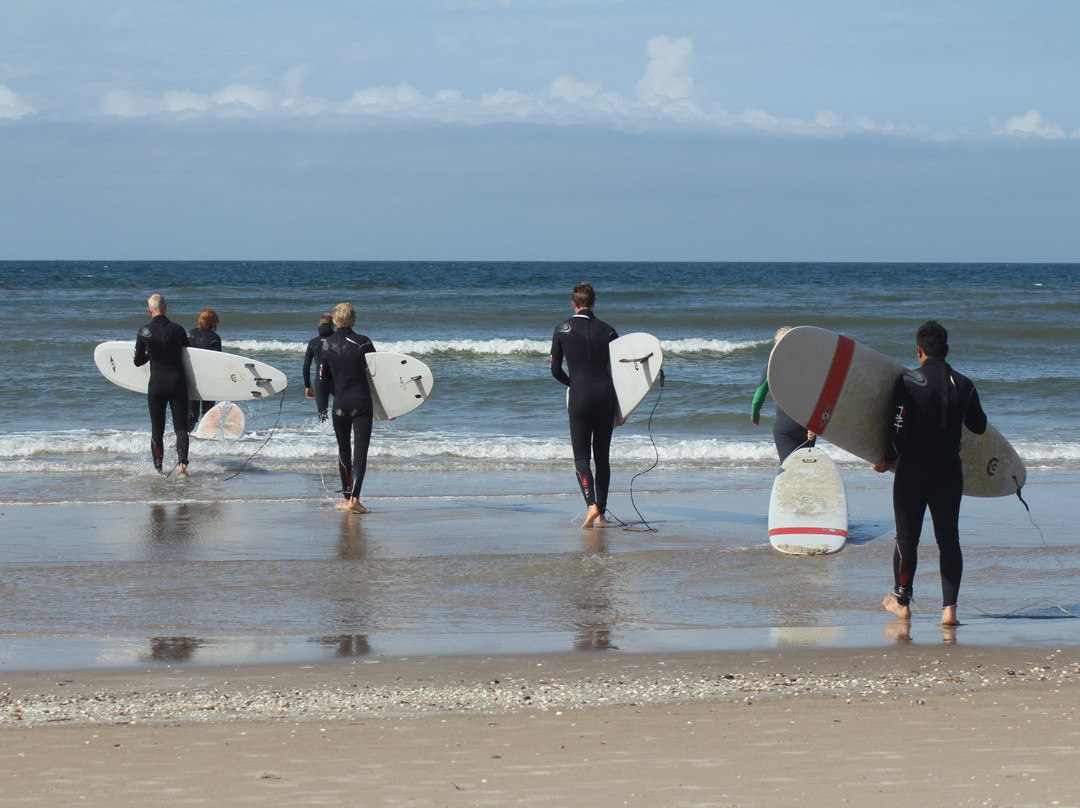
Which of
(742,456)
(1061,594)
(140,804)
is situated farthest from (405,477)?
(140,804)

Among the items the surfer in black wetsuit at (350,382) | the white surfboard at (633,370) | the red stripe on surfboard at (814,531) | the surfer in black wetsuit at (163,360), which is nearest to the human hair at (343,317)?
the surfer in black wetsuit at (350,382)

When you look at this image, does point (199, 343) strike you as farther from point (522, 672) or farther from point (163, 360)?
point (522, 672)

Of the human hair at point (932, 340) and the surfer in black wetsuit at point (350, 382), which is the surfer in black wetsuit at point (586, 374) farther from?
the human hair at point (932, 340)

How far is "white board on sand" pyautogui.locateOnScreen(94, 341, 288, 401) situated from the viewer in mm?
10805

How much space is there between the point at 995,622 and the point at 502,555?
9.37ft

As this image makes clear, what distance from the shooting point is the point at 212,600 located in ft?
19.9

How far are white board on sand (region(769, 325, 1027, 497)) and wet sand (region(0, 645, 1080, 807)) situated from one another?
3.56 feet

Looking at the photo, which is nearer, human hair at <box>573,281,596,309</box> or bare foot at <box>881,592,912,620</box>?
bare foot at <box>881,592,912,620</box>

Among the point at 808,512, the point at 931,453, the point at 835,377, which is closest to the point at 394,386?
the point at 808,512

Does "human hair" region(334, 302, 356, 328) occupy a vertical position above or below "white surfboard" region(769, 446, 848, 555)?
above

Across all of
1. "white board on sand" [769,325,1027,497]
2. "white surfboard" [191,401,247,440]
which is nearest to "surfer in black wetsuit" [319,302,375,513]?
"white surfboard" [191,401,247,440]

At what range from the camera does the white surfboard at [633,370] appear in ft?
26.4

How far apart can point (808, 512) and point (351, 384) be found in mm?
3349

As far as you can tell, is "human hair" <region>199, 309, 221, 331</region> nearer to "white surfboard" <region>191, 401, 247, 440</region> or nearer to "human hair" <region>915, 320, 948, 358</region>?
"white surfboard" <region>191, 401, 247, 440</region>
